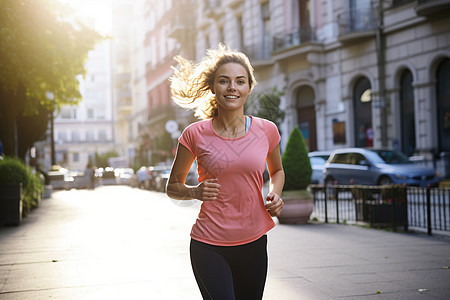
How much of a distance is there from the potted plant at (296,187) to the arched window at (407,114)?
1340 centimetres

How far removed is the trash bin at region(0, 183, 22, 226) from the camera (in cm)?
1283

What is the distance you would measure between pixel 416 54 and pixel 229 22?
16.4 meters

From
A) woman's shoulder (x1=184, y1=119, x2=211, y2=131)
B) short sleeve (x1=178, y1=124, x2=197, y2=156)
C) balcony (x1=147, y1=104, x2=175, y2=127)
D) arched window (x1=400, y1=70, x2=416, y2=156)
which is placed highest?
balcony (x1=147, y1=104, x2=175, y2=127)

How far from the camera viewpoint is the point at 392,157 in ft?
65.1

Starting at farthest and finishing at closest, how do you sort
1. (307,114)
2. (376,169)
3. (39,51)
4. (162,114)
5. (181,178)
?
(162,114) < (307,114) < (376,169) < (39,51) < (181,178)

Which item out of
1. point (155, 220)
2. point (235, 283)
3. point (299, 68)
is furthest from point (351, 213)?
point (299, 68)

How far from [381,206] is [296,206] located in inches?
66.5

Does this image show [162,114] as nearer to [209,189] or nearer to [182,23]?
[182,23]

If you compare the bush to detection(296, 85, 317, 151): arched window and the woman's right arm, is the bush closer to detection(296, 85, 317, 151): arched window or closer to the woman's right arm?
the woman's right arm

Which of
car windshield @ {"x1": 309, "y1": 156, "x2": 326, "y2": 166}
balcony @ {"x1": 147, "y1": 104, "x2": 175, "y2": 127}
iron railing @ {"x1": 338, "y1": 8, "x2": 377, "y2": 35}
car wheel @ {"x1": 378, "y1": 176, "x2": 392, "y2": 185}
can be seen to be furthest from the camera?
balcony @ {"x1": 147, "y1": 104, "x2": 175, "y2": 127}

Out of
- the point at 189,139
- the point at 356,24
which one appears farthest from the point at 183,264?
the point at 356,24

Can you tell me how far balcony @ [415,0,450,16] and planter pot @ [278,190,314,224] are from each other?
12.4 meters

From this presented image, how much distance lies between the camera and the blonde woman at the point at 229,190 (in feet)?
10.6

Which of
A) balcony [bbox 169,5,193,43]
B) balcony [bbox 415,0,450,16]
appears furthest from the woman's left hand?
balcony [bbox 169,5,193,43]
